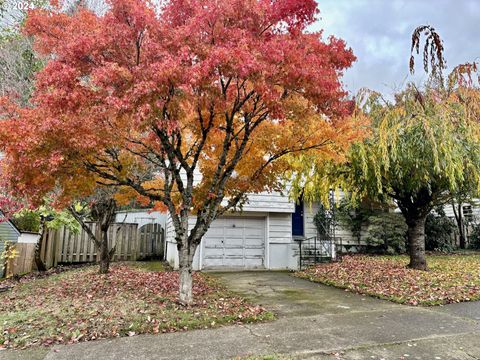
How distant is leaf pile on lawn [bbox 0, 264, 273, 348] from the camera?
509 centimetres

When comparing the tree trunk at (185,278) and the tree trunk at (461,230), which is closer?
the tree trunk at (185,278)

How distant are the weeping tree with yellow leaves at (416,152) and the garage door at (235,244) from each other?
4173 millimetres

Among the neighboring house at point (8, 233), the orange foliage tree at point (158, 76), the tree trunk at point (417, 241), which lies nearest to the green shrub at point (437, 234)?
the tree trunk at point (417, 241)

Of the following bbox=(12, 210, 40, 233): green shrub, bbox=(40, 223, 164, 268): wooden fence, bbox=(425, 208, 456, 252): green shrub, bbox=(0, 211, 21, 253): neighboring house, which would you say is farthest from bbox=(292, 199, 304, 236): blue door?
bbox=(0, 211, 21, 253): neighboring house

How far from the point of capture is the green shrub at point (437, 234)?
57.5 ft

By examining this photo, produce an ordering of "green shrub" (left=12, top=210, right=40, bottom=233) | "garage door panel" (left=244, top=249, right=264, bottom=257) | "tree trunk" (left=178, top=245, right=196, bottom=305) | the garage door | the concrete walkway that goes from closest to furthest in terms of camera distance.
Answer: the concrete walkway, "tree trunk" (left=178, top=245, right=196, bottom=305), "green shrub" (left=12, top=210, right=40, bottom=233), the garage door, "garage door panel" (left=244, top=249, right=264, bottom=257)

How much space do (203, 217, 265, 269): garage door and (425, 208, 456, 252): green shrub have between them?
9.22 meters

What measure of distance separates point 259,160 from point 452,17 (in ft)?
19.6

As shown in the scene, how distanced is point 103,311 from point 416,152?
7976mm

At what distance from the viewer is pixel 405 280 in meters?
9.20

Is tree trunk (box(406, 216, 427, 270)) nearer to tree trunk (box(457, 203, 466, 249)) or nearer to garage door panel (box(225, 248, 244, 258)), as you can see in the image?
garage door panel (box(225, 248, 244, 258))

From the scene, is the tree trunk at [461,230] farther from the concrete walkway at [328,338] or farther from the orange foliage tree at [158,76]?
the orange foliage tree at [158,76]

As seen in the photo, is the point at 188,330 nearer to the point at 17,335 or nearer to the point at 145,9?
the point at 17,335

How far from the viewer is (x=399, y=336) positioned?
498cm
